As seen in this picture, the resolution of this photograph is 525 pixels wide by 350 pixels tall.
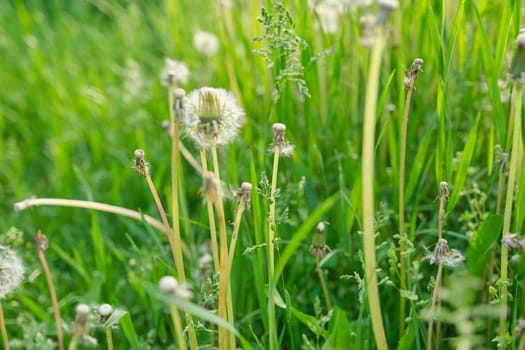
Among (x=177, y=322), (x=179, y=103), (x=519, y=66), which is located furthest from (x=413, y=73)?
(x=177, y=322)

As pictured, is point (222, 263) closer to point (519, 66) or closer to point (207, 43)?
point (519, 66)

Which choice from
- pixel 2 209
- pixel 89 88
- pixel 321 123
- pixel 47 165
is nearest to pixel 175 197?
pixel 321 123

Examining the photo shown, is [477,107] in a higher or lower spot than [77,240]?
higher

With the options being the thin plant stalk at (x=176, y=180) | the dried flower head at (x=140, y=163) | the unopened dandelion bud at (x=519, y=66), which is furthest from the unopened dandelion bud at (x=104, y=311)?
the unopened dandelion bud at (x=519, y=66)

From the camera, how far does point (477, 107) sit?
1.87 m

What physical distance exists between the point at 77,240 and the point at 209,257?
717 millimetres

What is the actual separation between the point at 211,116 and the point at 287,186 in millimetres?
635

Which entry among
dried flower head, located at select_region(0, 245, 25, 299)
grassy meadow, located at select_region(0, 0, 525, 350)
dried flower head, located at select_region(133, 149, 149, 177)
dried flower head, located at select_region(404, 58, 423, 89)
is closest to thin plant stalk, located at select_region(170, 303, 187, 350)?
grassy meadow, located at select_region(0, 0, 525, 350)

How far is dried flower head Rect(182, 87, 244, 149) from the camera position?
1.11m

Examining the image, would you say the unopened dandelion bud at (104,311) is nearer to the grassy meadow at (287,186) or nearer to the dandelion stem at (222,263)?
the grassy meadow at (287,186)

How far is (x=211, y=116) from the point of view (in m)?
1.11

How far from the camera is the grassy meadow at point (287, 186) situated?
3.90 ft

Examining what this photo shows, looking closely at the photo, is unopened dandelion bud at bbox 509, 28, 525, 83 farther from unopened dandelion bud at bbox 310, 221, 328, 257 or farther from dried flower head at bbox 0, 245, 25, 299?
dried flower head at bbox 0, 245, 25, 299

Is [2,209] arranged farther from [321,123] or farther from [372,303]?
[372,303]
